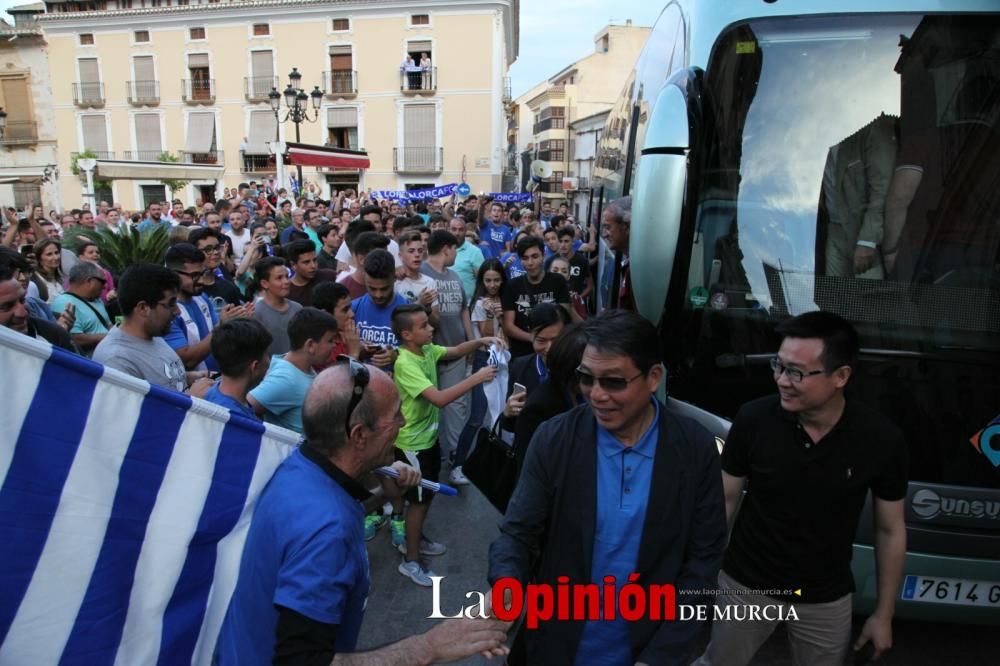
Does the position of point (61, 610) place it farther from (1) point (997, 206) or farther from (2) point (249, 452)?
(1) point (997, 206)

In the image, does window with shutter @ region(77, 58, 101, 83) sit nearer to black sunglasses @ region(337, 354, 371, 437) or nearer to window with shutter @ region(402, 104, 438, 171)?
window with shutter @ region(402, 104, 438, 171)

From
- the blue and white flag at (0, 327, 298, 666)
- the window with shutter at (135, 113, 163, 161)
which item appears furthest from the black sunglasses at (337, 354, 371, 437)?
the window with shutter at (135, 113, 163, 161)

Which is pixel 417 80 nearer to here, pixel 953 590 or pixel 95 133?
pixel 95 133

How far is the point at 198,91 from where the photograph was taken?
125 feet

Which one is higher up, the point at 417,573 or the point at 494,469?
the point at 494,469

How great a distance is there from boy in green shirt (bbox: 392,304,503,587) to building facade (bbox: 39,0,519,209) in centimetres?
3333

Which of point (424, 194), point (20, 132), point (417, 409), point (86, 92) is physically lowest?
point (417, 409)

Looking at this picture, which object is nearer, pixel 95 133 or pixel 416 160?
pixel 416 160

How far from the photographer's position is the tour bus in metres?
3.05

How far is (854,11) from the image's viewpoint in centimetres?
326

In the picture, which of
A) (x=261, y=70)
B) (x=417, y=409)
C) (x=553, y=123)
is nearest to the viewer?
(x=417, y=409)

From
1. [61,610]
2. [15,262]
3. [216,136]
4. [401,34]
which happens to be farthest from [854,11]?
[216,136]

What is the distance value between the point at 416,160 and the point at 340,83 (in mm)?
5923

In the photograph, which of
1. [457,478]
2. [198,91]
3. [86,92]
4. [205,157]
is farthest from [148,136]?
[457,478]
